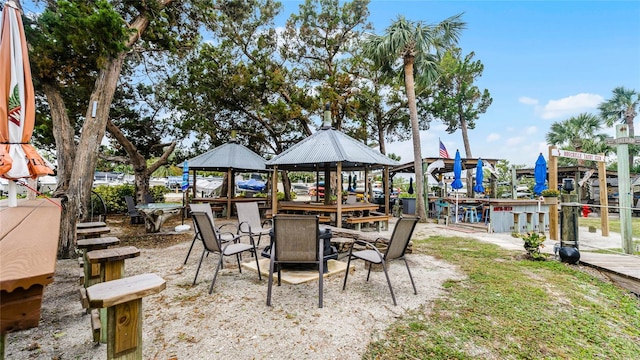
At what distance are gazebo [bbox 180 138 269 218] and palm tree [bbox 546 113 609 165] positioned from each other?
68.1 feet

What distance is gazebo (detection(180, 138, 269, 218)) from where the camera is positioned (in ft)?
39.0

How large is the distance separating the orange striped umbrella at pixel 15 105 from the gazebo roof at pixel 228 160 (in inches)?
346

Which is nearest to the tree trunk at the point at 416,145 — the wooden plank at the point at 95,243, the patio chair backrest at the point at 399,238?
the patio chair backrest at the point at 399,238

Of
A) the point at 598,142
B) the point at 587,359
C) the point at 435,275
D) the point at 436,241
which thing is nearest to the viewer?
the point at 587,359

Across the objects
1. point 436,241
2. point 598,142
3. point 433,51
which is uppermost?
point 433,51

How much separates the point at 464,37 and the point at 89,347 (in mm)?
15370

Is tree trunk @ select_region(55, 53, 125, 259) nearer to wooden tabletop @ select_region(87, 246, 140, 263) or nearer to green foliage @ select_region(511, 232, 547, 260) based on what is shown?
wooden tabletop @ select_region(87, 246, 140, 263)

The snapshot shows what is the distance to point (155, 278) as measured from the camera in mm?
1736

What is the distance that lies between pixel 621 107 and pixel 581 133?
6.24m

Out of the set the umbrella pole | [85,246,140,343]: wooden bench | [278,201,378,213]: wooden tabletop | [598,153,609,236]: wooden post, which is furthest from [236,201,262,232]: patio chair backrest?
[598,153,609,236]: wooden post

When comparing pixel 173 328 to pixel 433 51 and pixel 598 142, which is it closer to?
pixel 433 51

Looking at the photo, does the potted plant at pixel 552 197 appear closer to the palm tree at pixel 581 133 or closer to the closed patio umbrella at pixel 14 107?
the closed patio umbrella at pixel 14 107

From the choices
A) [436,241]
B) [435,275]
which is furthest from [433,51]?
[435,275]

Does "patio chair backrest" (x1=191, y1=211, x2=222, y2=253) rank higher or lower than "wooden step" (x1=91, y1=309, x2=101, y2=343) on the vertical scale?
higher
